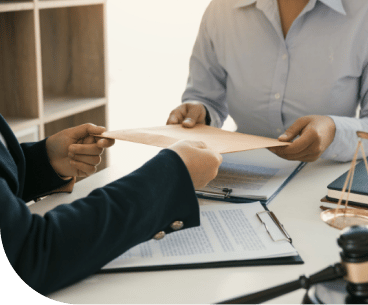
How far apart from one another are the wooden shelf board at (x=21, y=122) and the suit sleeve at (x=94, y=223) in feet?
3.62

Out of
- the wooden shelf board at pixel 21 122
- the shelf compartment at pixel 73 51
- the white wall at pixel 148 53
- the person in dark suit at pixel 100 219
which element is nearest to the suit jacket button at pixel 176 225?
the person in dark suit at pixel 100 219

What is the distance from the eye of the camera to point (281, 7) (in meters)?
1.48

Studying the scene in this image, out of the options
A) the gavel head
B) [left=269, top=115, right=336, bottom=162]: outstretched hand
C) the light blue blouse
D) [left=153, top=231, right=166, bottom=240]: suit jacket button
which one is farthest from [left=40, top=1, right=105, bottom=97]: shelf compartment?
the gavel head

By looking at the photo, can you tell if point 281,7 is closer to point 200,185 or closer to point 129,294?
point 200,185

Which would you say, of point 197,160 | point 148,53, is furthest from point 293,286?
point 148,53

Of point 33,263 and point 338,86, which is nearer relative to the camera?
point 33,263

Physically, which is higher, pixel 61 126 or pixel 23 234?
pixel 23 234

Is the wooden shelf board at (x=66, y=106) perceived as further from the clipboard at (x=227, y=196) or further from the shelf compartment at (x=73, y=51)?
the clipboard at (x=227, y=196)

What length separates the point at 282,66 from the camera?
1457mm

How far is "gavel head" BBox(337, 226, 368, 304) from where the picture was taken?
17.6 inches

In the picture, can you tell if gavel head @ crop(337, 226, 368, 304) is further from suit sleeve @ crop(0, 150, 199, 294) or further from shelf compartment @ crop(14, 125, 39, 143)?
shelf compartment @ crop(14, 125, 39, 143)

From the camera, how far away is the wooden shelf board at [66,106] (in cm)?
188

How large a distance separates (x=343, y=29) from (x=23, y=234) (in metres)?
1.17

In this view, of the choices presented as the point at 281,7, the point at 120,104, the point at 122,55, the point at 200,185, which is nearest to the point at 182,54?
the point at 122,55
